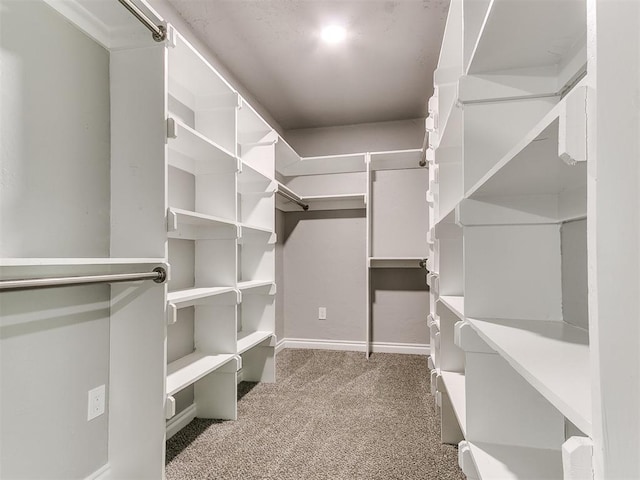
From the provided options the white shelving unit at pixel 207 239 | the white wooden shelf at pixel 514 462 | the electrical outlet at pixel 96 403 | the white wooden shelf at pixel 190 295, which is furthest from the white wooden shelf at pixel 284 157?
the white wooden shelf at pixel 514 462

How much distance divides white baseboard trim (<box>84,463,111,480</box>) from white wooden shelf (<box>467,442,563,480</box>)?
1491 millimetres

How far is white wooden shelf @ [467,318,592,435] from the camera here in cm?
53

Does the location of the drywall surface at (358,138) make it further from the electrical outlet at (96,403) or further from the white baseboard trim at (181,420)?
the electrical outlet at (96,403)

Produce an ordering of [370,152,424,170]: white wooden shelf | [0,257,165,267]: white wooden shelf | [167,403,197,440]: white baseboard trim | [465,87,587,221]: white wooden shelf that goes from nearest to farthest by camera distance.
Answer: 1. [465,87,587,221]: white wooden shelf
2. [0,257,165,267]: white wooden shelf
3. [167,403,197,440]: white baseboard trim
4. [370,152,424,170]: white wooden shelf

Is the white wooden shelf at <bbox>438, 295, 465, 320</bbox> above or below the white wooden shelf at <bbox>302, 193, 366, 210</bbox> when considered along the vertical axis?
below

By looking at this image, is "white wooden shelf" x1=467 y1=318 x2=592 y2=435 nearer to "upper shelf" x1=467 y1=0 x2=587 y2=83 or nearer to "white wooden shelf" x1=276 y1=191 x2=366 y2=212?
"upper shelf" x1=467 y1=0 x2=587 y2=83

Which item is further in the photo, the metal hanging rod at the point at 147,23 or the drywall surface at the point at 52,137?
the metal hanging rod at the point at 147,23

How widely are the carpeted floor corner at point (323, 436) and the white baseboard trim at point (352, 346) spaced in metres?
0.74

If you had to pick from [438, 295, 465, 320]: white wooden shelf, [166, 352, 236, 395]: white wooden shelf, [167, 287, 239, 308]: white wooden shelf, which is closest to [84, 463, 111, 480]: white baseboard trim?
[166, 352, 236, 395]: white wooden shelf

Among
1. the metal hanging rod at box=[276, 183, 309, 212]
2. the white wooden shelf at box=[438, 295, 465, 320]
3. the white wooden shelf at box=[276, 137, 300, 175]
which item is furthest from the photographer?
the white wooden shelf at box=[276, 137, 300, 175]

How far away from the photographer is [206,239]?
7.11ft

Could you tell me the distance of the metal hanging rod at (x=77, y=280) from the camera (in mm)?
953

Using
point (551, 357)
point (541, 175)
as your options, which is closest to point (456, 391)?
point (551, 357)

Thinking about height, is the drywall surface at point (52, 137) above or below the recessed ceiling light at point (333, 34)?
below
